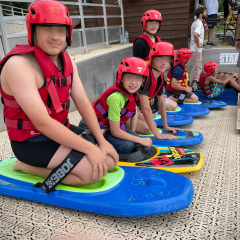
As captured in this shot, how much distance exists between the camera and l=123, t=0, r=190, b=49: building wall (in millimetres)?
8312

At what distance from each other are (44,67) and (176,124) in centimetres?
273

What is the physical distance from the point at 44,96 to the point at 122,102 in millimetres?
992

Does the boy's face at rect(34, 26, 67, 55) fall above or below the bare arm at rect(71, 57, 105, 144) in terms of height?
above

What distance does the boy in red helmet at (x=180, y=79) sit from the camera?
5012mm

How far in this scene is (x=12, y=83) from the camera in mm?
1577

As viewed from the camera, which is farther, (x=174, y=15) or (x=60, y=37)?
(x=174, y=15)

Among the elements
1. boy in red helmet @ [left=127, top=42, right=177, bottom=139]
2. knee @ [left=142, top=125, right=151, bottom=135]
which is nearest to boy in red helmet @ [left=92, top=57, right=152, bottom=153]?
boy in red helmet @ [left=127, top=42, right=177, bottom=139]

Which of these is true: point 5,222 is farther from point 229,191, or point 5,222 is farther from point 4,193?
point 229,191

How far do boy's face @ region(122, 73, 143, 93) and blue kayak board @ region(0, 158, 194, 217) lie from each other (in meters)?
0.89

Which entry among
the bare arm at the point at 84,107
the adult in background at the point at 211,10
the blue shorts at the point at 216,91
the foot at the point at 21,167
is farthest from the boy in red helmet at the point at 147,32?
the adult in background at the point at 211,10

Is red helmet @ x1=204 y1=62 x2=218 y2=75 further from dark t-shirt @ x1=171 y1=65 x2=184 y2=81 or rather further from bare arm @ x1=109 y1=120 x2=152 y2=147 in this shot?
bare arm @ x1=109 y1=120 x2=152 y2=147

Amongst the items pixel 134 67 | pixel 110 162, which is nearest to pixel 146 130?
pixel 134 67

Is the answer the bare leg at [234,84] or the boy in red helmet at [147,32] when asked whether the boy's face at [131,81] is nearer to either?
the boy in red helmet at [147,32]

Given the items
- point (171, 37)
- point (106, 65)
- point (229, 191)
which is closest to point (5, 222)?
point (229, 191)
